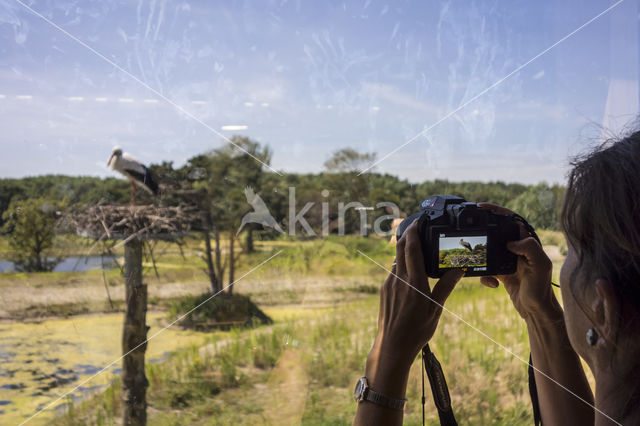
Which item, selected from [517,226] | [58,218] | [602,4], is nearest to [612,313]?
[517,226]

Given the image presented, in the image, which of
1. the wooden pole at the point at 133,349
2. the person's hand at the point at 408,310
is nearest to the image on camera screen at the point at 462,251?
the person's hand at the point at 408,310

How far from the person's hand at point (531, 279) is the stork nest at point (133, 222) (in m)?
1.22

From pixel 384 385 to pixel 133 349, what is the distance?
138 cm

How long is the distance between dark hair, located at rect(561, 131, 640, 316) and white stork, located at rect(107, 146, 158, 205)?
1418 mm

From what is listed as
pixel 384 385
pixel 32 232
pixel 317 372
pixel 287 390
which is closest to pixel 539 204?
pixel 317 372

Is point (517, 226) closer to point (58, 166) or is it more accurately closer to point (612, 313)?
point (612, 313)

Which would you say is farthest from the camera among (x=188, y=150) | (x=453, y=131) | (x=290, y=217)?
(x=453, y=131)

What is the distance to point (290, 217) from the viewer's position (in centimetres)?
185

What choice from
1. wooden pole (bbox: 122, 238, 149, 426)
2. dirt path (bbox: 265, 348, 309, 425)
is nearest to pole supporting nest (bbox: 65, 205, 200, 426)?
wooden pole (bbox: 122, 238, 149, 426)

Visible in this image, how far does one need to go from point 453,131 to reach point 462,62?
315mm

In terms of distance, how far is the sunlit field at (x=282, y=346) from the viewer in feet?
5.17

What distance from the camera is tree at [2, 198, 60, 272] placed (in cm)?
150

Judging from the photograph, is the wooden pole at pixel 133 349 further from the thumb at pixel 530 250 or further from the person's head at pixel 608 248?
the person's head at pixel 608 248

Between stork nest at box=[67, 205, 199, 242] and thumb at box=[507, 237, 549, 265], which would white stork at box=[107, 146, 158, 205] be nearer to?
stork nest at box=[67, 205, 199, 242]
